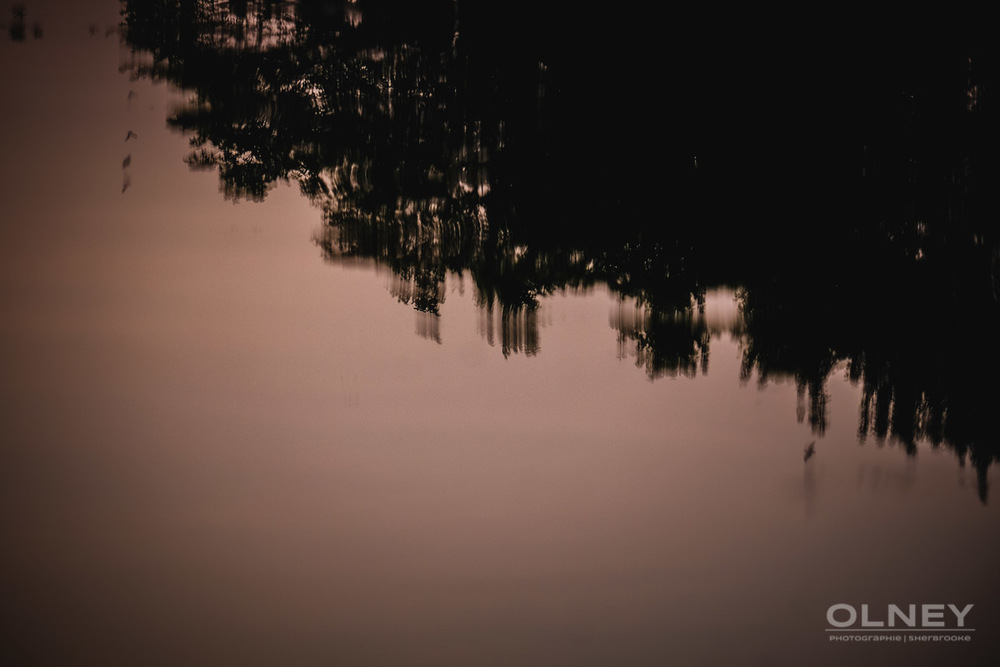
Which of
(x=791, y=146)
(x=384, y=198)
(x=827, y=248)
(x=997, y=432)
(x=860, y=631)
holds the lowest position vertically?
(x=860, y=631)

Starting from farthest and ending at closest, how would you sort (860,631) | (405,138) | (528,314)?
(860,631), (528,314), (405,138)

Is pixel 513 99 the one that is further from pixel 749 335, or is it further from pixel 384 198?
pixel 749 335

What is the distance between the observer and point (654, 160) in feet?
5.20

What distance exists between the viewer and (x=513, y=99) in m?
1.60

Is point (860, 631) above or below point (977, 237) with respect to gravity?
below

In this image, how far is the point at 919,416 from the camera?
67.5 inches


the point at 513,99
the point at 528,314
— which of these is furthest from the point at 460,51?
the point at 528,314

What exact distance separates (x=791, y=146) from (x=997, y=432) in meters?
1.02

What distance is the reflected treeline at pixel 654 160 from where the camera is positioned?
60.5 inches

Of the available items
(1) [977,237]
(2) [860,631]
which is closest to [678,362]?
(1) [977,237]

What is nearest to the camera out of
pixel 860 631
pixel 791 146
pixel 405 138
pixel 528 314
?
pixel 791 146

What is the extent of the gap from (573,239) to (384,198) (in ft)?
1.76

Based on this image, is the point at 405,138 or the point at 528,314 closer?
the point at 405,138

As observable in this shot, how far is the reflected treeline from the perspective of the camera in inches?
60.5
